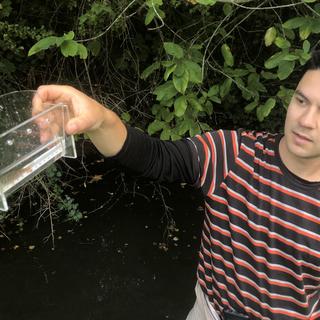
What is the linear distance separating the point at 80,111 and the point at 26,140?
20 centimetres

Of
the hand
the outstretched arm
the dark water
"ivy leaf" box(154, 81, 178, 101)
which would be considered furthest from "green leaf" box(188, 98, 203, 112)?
the dark water

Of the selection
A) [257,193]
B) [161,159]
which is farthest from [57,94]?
[257,193]

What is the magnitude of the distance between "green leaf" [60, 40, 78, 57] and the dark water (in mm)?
1683

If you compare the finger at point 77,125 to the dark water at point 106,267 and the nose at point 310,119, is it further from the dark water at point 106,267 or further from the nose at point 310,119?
the dark water at point 106,267

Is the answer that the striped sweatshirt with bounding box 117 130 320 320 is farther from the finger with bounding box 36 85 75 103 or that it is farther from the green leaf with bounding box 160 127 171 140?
the green leaf with bounding box 160 127 171 140

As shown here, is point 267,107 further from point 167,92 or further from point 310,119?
point 310,119

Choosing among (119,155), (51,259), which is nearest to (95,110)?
(119,155)

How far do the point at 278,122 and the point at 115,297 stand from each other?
2.21 m

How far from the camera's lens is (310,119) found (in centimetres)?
120

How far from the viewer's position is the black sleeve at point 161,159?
1267 mm

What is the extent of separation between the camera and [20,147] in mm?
866

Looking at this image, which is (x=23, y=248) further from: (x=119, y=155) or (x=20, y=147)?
(x=20, y=147)

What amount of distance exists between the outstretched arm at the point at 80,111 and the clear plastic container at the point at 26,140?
0.08 feet

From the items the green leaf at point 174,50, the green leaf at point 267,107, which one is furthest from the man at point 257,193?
the green leaf at point 267,107
